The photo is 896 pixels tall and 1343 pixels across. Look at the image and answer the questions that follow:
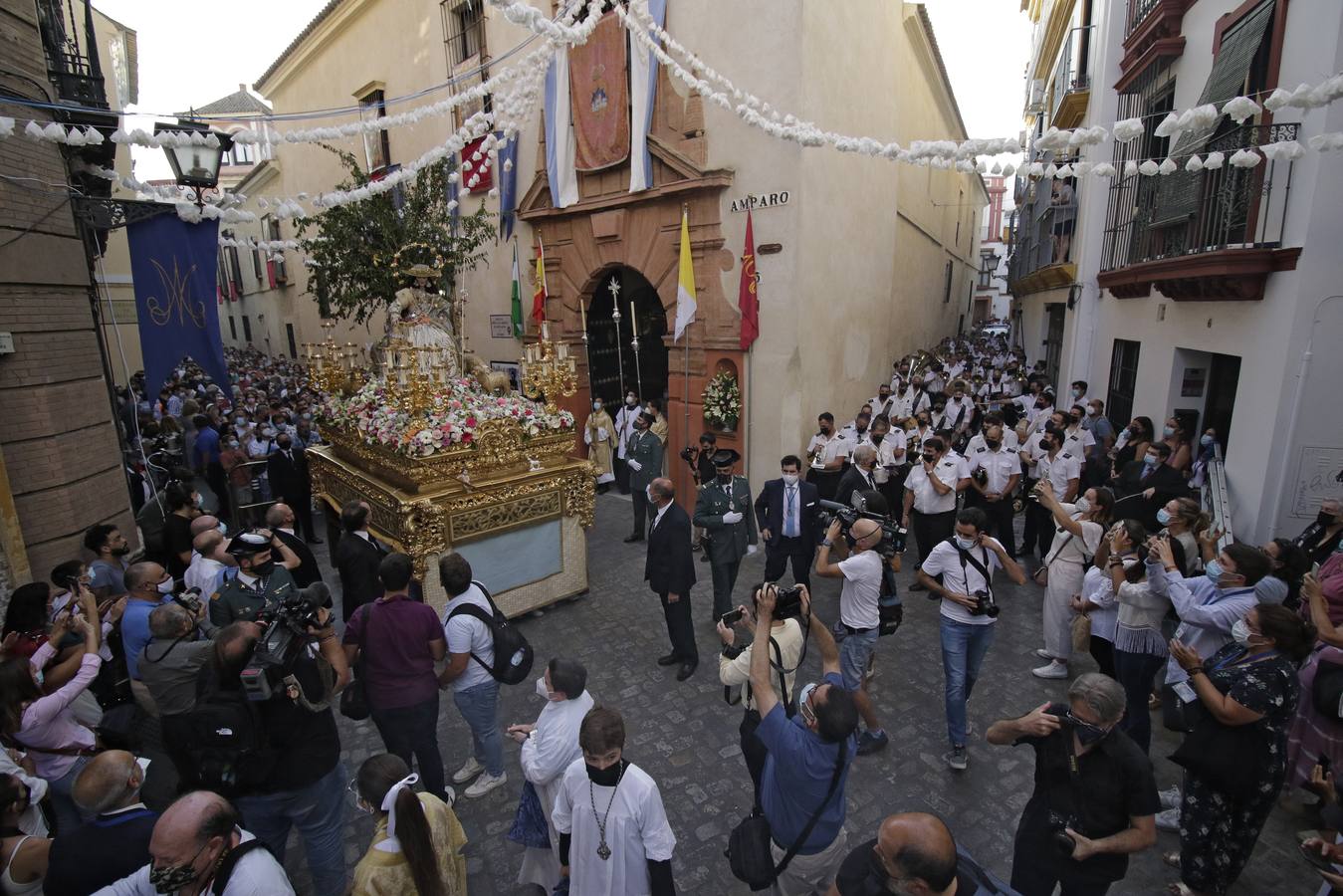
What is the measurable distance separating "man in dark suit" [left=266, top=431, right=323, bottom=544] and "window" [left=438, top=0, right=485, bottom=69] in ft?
29.4

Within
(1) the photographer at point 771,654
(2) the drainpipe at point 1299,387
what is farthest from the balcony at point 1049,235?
(1) the photographer at point 771,654

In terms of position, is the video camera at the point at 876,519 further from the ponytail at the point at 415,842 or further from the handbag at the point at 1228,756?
the ponytail at the point at 415,842

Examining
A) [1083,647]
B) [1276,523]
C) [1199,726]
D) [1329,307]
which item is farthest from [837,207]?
[1199,726]

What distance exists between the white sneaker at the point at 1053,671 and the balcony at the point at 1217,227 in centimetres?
397

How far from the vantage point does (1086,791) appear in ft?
9.02

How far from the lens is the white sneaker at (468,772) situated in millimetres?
4621

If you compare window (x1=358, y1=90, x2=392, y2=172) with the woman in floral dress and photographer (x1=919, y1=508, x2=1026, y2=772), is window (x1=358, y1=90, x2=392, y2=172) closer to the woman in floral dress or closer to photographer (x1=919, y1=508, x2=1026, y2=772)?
photographer (x1=919, y1=508, x2=1026, y2=772)

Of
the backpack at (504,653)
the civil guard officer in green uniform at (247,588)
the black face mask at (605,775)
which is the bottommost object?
the backpack at (504,653)

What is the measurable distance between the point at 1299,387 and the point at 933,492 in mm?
3138

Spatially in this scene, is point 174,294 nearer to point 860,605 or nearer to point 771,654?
point 771,654

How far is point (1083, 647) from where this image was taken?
15.4 feet

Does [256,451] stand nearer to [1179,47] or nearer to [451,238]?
[451,238]

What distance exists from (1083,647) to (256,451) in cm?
1032

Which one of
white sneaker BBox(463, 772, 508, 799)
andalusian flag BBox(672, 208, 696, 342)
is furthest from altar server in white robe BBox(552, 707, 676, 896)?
andalusian flag BBox(672, 208, 696, 342)
